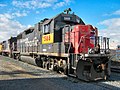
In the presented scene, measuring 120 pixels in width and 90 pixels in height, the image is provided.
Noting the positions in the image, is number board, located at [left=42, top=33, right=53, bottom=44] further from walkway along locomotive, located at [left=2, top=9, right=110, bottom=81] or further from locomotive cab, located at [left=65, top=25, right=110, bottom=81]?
locomotive cab, located at [left=65, top=25, right=110, bottom=81]

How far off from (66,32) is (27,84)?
480cm

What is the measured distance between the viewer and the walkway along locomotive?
10703 mm

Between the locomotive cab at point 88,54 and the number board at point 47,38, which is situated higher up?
the number board at point 47,38

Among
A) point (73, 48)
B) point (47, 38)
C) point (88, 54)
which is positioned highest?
point (47, 38)

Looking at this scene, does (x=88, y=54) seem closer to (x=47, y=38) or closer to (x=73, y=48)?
(x=73, y=48)

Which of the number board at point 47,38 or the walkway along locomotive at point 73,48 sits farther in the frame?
the number board at point 47,38

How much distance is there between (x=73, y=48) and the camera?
38.9ft

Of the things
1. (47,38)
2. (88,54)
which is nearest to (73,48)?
(88,54)

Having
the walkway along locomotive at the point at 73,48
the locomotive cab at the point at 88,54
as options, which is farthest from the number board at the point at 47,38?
the locomotive cab at the point at 88,54

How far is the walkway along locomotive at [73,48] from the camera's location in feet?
35.1

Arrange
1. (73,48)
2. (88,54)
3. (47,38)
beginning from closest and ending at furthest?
(88,54) → (73,48) → (47,38)

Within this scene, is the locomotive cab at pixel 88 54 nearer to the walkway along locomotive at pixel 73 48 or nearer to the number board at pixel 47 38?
the walkway along locomotive at pixel 73 48

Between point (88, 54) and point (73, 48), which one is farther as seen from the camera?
point (73, 48)

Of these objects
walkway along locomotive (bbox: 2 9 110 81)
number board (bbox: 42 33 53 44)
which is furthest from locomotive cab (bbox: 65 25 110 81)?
number board (bbox: 42 33 53 44)
